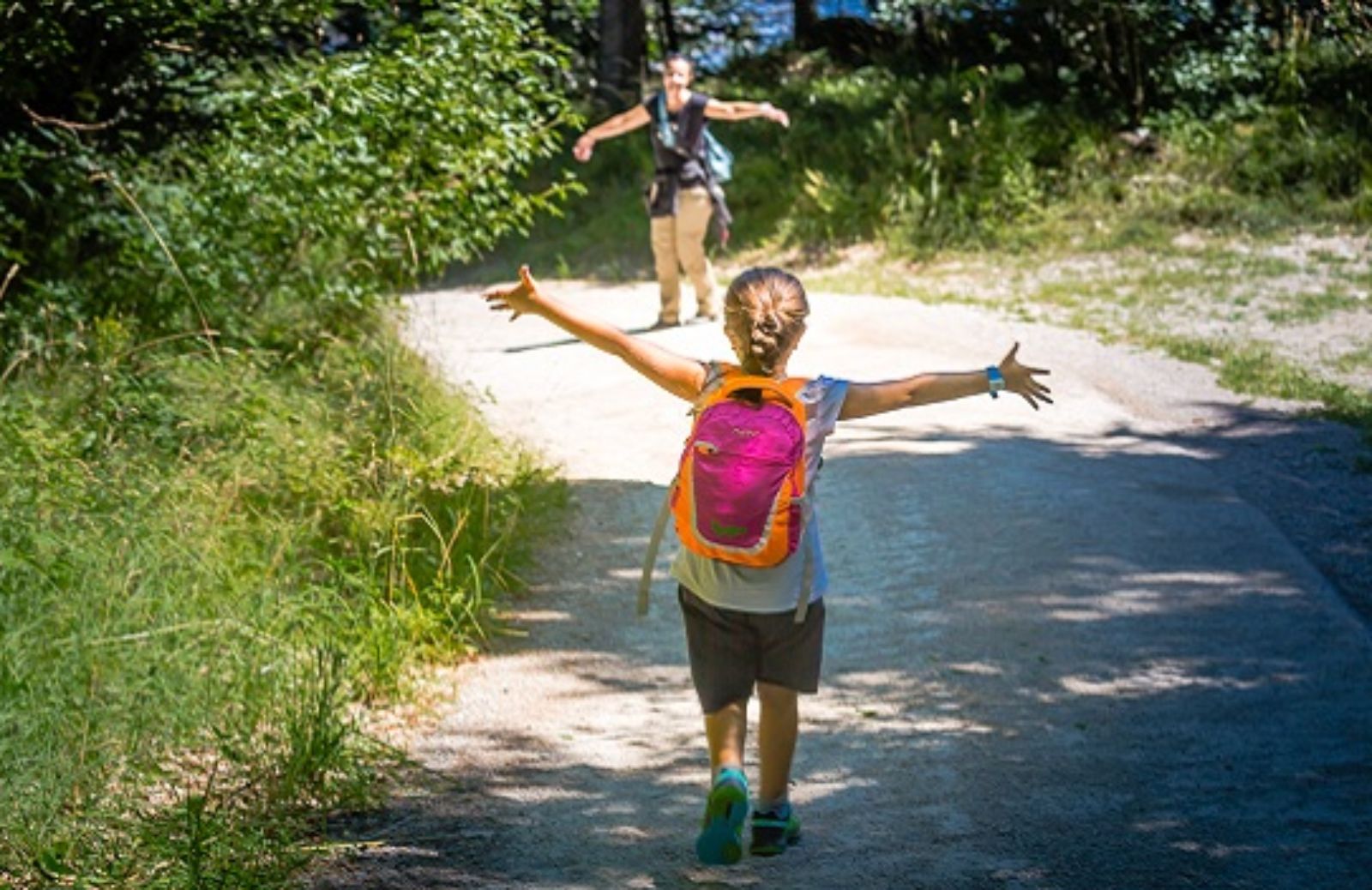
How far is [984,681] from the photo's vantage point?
712 centimetres

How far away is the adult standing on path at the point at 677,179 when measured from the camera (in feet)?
46.4

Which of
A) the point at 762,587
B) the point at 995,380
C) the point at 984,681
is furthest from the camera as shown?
the point at 984,681

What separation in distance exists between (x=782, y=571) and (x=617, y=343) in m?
0.76

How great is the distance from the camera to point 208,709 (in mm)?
6215

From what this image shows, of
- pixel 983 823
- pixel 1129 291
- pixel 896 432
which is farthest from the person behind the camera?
pixel 1129 291

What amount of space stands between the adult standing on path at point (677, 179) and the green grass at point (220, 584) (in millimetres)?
4022

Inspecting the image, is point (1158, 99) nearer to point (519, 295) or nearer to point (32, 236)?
point (32, 236)

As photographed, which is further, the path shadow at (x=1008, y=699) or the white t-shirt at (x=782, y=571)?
the path shadow at (x=1008, y=699)

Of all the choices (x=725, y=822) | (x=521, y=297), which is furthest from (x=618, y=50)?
(x=725, y=822)

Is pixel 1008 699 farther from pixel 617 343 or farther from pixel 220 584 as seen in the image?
pixel 220 584

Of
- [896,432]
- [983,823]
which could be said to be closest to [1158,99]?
[896,432]

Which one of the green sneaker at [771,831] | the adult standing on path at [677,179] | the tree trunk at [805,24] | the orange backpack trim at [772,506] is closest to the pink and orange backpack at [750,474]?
the orange backpack trim at [772,506]

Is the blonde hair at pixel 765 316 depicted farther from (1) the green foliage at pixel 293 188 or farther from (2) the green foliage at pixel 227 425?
(1) the green foliage at pixel 293 188

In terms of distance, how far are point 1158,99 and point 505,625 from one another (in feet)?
44.5
